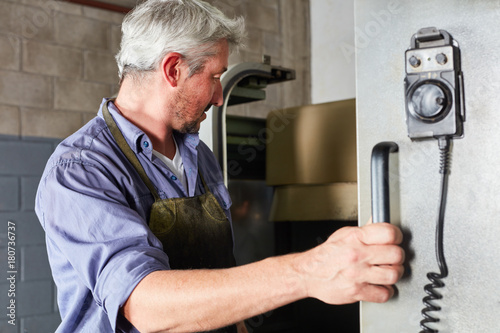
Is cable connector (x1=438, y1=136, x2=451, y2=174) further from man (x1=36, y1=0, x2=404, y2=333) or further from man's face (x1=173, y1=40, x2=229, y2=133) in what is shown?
man's face (x1=173, y1=40, x2=229, y2=133)

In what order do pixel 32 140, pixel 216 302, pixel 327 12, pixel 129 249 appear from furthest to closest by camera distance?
pixel 327 12, pixel 32 140, pixel 129 249, pixel 216 302

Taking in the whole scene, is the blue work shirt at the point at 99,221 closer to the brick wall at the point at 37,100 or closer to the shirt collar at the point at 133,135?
the shirt collar at the point at 133,135

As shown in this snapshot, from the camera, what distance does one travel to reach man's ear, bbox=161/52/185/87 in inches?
53.5

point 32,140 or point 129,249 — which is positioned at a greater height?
point 32,140

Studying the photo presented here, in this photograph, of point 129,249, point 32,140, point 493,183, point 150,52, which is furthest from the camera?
point 32,140

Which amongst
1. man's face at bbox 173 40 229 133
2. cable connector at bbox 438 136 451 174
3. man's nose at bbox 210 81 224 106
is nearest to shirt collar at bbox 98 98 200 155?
man's face at bbox 173 40 229 133

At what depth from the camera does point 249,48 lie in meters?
3.48

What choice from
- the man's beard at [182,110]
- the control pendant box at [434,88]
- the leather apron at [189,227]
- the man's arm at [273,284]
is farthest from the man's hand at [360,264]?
the man's beard at [182,110]

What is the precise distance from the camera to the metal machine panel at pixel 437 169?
27.2 inches

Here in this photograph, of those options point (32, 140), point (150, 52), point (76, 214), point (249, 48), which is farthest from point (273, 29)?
point (76, 214)

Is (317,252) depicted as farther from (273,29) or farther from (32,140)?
(273,29)

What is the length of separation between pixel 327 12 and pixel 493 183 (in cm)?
323

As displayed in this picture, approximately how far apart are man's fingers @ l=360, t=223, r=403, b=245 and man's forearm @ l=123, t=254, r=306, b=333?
13 cm

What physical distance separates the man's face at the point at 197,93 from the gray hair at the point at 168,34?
0.02 meters
